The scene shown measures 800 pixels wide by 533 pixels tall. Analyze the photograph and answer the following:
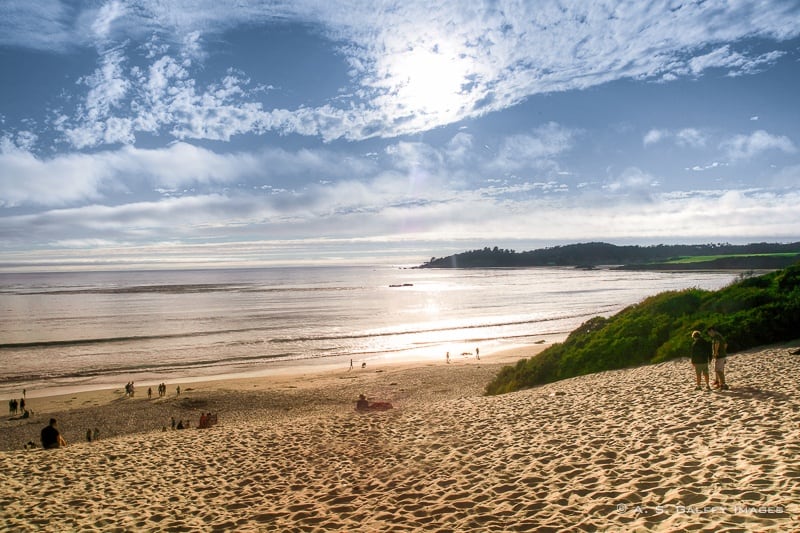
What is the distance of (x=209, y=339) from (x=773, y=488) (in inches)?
1685

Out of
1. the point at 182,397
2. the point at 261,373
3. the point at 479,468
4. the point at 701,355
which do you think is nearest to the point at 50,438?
the point at 182,397

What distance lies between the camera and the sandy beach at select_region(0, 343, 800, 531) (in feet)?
20.5

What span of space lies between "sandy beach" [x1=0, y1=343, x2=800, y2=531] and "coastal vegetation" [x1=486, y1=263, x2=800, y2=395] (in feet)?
5.27

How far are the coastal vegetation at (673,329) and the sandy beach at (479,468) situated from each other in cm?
161

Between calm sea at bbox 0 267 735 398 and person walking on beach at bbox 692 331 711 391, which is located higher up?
person walking on beach at bbox 692 331 711 391

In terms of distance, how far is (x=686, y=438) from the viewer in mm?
8078

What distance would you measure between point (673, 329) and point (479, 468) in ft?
41.2

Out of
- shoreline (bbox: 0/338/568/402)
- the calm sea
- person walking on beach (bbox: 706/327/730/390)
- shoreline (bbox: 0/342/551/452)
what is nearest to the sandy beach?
person walking on beach (bbox: 706/327/730/390)

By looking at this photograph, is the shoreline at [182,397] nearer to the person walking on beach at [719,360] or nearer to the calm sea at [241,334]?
the calm sea at [241,334]

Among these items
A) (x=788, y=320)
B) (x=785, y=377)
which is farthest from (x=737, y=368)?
(x=788, y=320)

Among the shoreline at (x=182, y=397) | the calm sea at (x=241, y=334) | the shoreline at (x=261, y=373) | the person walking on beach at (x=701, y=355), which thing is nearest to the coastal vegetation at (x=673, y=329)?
the person walking on beach at (x=701, y=355)

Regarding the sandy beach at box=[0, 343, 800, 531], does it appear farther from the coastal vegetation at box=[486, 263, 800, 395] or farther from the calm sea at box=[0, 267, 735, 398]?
the calm sea at box=[0, 267, 735, 398]

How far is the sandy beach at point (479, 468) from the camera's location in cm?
624

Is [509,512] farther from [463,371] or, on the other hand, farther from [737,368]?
[463,371]
